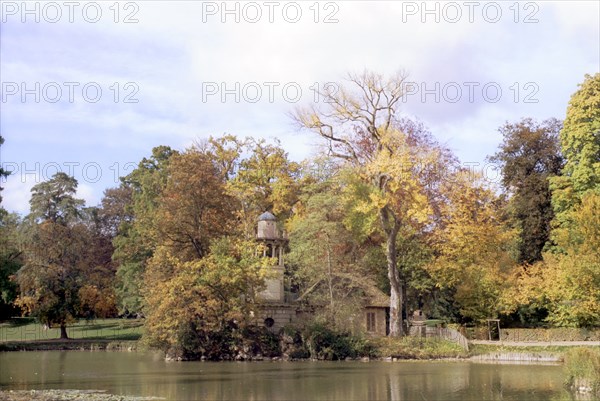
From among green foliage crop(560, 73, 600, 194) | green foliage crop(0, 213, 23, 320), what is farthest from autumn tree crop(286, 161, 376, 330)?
green foliage crop(0, 213, 23, 320)

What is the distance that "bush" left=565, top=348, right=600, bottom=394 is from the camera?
2317 centimetres

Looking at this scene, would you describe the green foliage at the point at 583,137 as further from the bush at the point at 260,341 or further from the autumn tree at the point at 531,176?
the bush at the point at 260,341

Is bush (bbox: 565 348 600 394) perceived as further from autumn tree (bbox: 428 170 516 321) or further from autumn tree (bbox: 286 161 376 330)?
autumn tree (bbox: 428 170 516 321)

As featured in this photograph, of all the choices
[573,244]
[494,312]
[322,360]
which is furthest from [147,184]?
[573,244]

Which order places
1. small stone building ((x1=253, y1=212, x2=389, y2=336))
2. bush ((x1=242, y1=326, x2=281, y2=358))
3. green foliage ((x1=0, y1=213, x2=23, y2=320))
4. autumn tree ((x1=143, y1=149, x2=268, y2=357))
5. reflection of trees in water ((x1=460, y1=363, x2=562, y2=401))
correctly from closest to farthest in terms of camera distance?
1. reflection of trees in water ((x1=460, y1=363, x2=562, y2=401))
2. autumn tree ((x1=143, y1=149, x2=268, y2=357))
3. bush ((x1=242, y1=326, x2=281, y2=358))
4. small stone building ((x1=253, y1=212, x2=389, y2=336))
5. green foliage ((x1=0, y1=213, x2=23, y2=320))

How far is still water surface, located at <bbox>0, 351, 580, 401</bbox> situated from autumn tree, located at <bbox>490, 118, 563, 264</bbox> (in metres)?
13.8

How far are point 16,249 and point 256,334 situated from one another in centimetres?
3380

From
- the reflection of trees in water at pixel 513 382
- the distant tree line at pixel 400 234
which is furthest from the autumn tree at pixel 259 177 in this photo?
the reflection of trees in water at pixel 513 382

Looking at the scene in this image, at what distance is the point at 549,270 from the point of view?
43094 millimetres

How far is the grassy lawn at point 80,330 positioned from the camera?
60.8 meters

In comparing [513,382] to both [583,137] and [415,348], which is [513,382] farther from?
[583,137]

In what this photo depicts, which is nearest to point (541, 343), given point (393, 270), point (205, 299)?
point (393, 270)

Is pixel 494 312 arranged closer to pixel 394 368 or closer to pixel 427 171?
pixel 427 171

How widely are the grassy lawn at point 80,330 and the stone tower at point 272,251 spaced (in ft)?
55.7
